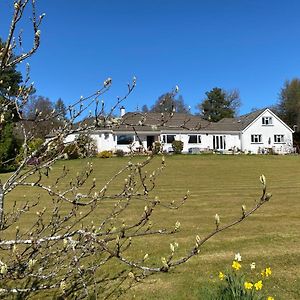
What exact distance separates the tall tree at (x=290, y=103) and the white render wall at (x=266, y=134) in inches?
561

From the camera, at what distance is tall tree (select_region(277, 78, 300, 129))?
6656 centimetres

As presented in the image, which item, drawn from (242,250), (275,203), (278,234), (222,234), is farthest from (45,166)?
(275,203)

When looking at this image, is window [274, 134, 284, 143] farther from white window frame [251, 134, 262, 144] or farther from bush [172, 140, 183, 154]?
bush [172, 140, 183, 154]

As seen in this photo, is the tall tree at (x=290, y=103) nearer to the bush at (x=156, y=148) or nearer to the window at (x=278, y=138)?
the window at (x=278, y=138)

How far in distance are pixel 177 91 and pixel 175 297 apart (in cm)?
347

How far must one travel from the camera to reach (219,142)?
5091cm

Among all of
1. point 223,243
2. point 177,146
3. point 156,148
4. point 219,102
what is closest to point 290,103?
point 219,102

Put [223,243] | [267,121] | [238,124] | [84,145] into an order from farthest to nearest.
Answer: [238,124], [267,121], [223,243], [84,145]

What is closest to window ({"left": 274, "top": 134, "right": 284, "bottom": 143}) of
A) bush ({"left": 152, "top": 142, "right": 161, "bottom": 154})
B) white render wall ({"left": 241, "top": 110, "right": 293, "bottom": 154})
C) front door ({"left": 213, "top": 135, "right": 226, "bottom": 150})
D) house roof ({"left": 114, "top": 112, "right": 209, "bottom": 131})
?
white render wall ({"left": 241, "top": 110, "right": 293, "bottom": 154})

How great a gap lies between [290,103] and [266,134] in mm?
20496

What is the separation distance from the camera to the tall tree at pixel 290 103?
66.6 metres

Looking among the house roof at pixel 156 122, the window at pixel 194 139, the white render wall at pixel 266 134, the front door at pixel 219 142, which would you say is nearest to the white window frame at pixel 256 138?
the white render wall at pixel 266 134

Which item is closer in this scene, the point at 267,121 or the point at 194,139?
the point at 194,139

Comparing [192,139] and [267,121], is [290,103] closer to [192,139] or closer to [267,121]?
[267,121]
